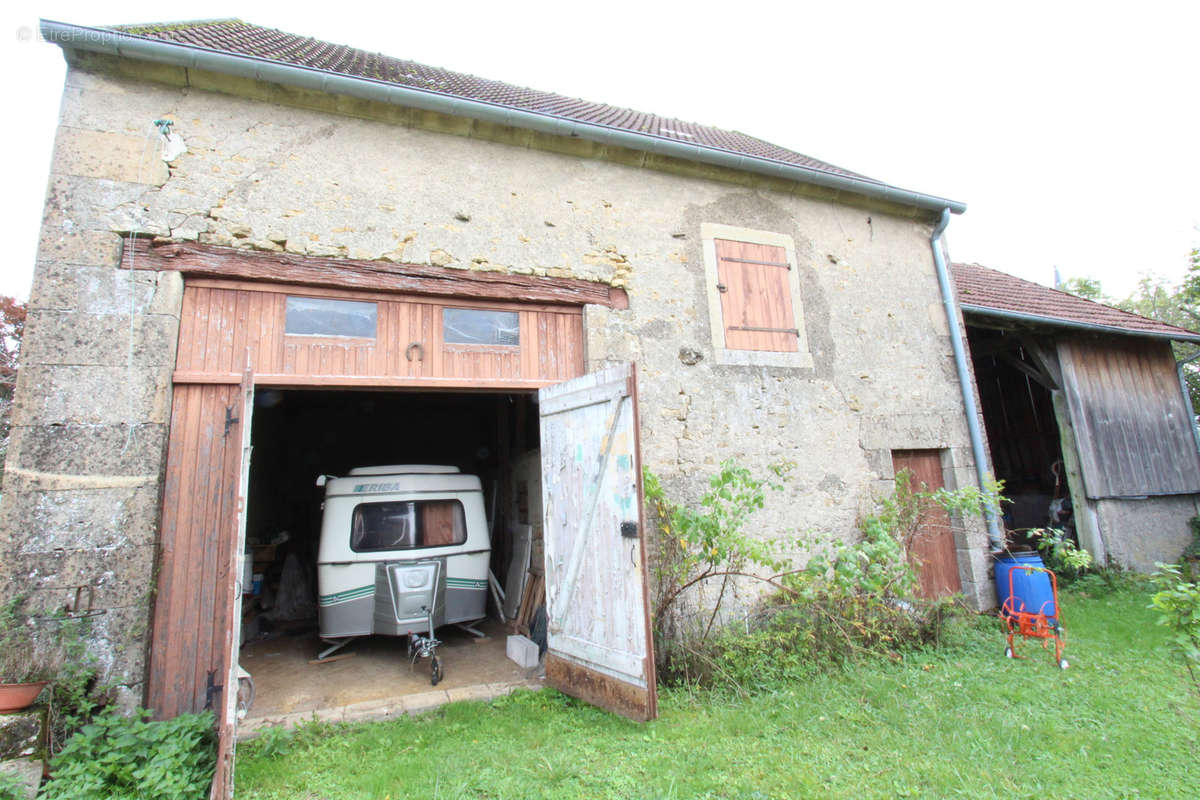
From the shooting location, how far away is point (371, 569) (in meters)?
5.45

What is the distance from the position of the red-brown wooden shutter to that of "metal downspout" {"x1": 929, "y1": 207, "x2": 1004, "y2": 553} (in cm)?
219

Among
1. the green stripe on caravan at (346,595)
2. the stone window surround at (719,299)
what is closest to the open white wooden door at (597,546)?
the stone window surround at (719,299)

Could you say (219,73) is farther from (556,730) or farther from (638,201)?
(556,730)

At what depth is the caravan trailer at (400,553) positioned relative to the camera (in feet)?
17.6

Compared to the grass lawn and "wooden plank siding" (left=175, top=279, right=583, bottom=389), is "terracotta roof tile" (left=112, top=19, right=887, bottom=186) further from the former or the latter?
the grass lawn

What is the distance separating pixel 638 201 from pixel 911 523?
13.1ft

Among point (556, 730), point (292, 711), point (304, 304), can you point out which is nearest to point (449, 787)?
point (556, 730)

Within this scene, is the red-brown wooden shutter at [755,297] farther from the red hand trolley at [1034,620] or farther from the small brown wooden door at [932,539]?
the red hand trolley at [1034,620]

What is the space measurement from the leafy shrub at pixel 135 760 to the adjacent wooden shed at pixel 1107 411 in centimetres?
852

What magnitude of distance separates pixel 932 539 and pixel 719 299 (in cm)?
350

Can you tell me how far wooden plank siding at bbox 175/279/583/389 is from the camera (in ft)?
13.4

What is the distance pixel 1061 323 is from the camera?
7.93 metres

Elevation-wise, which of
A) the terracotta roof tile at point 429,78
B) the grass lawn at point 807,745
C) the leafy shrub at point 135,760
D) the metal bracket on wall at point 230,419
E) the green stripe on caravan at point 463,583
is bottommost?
the grass lawn at point 807,745

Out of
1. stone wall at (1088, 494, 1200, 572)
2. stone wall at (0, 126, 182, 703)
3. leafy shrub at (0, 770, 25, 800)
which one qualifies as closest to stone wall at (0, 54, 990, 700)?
stone wall at (0, 126, 182, 703)
